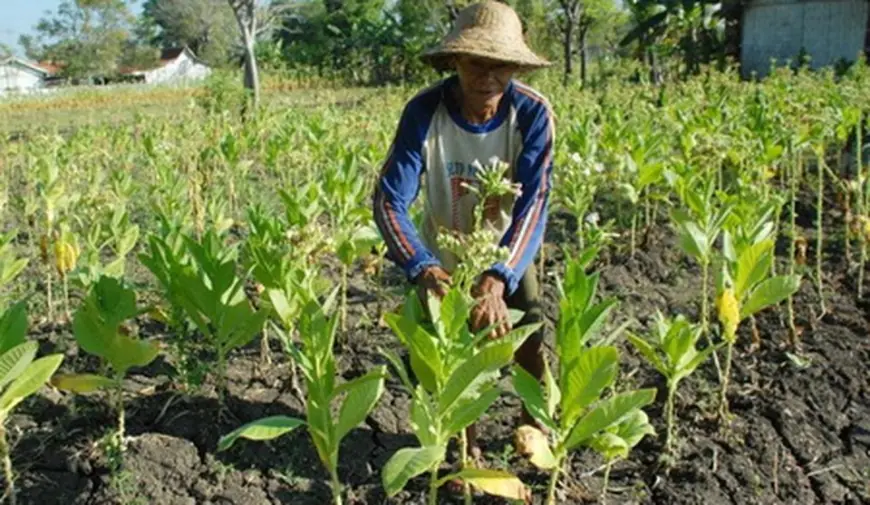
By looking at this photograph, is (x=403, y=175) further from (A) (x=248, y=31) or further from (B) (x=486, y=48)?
(A) (x=248, y=31)

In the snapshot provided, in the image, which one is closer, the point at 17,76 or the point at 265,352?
the point at 265,352

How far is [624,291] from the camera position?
4578 millimetres

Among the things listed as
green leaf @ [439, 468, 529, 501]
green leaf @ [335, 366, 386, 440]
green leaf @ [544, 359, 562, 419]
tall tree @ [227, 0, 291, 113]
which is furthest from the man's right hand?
tall tree @ [227, 0, 291, 113]

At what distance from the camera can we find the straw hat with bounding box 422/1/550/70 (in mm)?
2389

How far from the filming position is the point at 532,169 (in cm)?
265

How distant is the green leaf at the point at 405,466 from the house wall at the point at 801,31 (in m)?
21.9

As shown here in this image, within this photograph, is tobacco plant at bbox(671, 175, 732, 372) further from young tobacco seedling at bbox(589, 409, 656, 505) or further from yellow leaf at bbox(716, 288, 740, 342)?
young tobacco seedling at bbox(589, 409, 656, 505)

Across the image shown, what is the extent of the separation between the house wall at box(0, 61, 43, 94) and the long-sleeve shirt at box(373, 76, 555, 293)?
5803 cm

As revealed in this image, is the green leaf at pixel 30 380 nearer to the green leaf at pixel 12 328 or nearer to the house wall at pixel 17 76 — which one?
the green leaf at pixel 12 328

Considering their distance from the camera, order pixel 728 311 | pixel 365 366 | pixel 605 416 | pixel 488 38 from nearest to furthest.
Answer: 1. pixel 605 416
2. pixel 488 38
3. pixel 728 311
4. pixel 365 366

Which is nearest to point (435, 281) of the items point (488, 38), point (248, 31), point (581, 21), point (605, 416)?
point (605, 416)

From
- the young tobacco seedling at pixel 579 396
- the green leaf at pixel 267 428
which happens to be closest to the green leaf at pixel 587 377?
the young tobacco seedling at pixel 579 396

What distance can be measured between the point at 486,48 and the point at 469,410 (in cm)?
101

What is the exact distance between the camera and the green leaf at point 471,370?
2100mm
